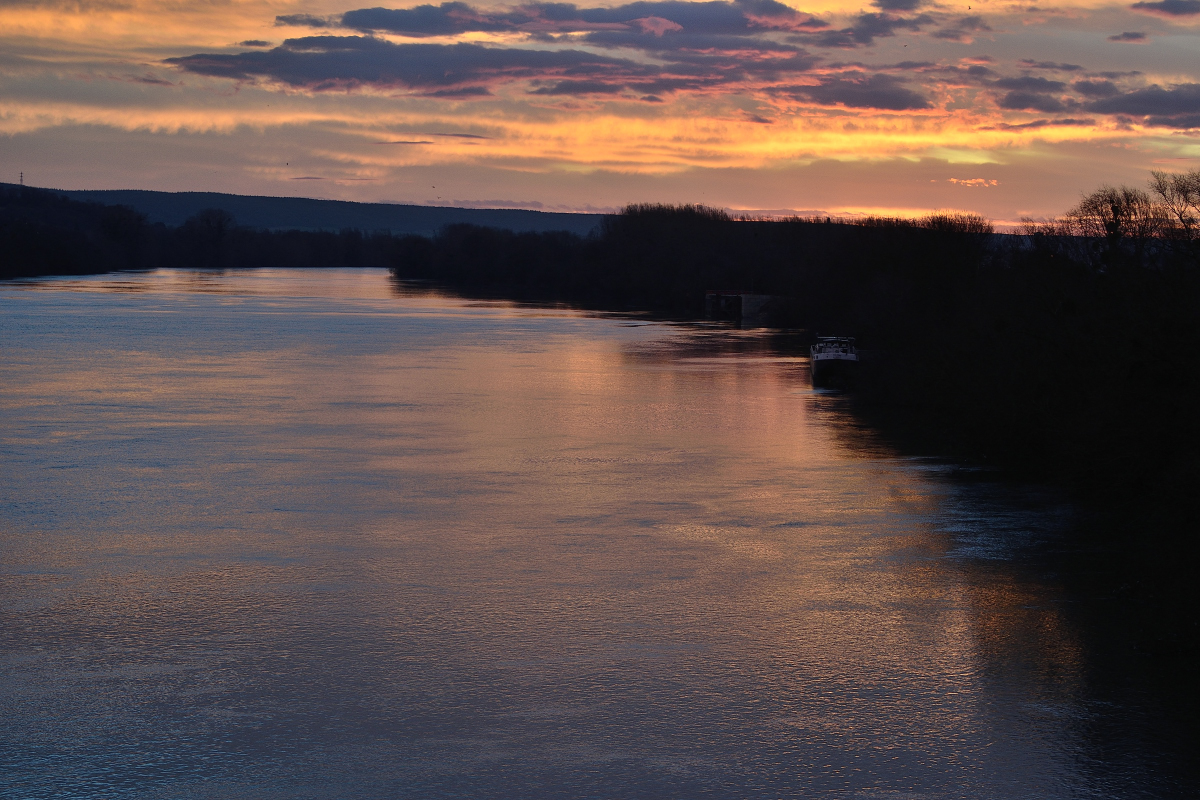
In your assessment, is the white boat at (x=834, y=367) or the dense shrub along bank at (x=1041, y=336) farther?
the white boat at (x=834, y=367)

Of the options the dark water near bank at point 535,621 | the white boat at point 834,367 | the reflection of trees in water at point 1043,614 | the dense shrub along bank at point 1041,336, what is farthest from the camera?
the white boat at point 834,367

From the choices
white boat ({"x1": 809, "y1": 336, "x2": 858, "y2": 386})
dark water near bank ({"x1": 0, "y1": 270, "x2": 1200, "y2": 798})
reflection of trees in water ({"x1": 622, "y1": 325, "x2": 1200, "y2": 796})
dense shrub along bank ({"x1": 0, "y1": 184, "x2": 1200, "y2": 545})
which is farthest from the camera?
white boat ({"x1": 809, "y1": 336, "x2": 858, "y2": 386})

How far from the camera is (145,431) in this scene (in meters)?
21.1

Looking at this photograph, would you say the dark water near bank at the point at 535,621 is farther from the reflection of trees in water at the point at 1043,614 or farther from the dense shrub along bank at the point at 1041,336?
the dense shrub along bank at the point at 1041,336

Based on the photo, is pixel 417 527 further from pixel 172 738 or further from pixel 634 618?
pixel 172 738

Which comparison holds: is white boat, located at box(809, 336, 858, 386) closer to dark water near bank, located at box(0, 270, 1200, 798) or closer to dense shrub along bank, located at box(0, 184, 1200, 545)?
dense shrub along bank, located at box(0, 184, 1200, 545)

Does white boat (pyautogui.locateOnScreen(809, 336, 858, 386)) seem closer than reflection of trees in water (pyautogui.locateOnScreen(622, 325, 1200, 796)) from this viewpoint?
No

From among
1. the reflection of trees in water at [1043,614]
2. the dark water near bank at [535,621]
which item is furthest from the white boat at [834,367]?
the reflection of trees in water at [1043,614]

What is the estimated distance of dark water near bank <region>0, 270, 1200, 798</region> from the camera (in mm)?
7273

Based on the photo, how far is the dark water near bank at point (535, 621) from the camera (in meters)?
7.27

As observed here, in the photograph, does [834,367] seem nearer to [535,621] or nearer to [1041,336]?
[1041,336]

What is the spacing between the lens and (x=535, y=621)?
10109 mm

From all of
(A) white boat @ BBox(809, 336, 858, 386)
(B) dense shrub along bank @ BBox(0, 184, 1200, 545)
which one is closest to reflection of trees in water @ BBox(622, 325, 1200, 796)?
(B) dense shrub along bank @ BBox(0, 184, 1200, 545)

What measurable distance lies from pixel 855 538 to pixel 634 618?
423cm
